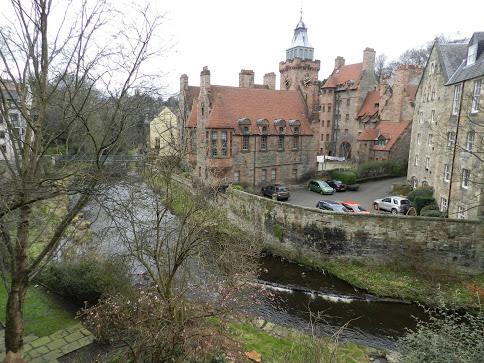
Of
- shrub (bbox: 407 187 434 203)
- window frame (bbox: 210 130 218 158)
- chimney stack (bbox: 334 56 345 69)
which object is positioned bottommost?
shrub (bbox: 407 187 434 203)

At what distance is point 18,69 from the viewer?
7379mm

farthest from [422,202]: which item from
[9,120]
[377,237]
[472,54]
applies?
[9,120]

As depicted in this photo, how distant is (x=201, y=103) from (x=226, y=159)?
6270 millimetres

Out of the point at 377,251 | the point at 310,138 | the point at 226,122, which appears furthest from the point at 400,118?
the point at 377,251

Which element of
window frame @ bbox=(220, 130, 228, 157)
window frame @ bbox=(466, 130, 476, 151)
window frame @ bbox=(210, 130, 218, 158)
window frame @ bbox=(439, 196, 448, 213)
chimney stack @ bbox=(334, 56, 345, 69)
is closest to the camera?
window frame @ bbox=(466, 130, 476, 151)

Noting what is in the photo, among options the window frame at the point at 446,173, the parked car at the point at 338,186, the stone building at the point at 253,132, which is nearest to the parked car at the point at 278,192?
the stone building at the point at 253,132

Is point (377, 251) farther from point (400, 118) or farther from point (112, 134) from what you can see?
point (400, 118)

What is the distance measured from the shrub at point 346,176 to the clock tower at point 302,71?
6.25 meters

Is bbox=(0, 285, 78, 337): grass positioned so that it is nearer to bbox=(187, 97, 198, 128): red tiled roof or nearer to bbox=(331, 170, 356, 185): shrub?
bbox=(187, 97, 198, 128): red tiled roof

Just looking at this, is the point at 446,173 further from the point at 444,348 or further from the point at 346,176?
the point at 444,348

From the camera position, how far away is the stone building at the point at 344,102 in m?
45.7

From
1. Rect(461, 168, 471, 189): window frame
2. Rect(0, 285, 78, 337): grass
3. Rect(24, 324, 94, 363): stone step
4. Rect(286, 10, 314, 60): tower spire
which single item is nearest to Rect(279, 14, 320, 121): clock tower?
Rect(286, 10, 314, 60): tower spire

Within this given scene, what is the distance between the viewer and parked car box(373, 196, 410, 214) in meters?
25.8

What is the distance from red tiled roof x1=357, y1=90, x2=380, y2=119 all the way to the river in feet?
95.2
